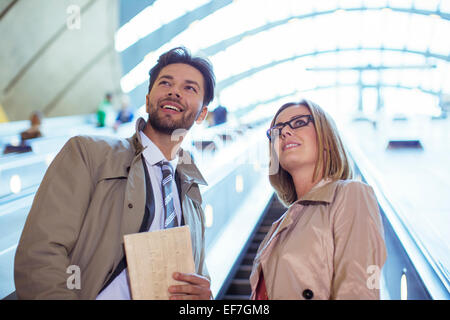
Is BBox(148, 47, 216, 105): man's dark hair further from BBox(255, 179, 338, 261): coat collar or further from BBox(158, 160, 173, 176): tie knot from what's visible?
BBox(255, 179, 338, 261): coat collar

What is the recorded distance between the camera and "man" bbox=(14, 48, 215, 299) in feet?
5.57

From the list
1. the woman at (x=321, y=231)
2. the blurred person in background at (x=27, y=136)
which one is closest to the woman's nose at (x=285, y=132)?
the woman at (x=321, y=231)

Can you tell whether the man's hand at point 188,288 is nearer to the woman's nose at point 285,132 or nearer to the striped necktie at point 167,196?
the striped necktie at point 167,196

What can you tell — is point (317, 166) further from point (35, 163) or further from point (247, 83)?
point (247, 83)

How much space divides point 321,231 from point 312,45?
39432mm

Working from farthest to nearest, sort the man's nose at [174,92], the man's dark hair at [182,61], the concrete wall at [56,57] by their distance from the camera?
the concrete wall at [56,57] < the man's dark hair at [182,61] < the man's nose at [174,92]

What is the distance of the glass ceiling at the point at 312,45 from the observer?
21.1 metres

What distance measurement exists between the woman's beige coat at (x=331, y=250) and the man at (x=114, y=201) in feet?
1.29


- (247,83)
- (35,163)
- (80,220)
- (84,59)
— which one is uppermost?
(247,83)

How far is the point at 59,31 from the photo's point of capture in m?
13.8

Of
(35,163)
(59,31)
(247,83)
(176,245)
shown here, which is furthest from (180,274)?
(247,83)

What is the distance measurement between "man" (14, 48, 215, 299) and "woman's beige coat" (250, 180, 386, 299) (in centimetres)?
39

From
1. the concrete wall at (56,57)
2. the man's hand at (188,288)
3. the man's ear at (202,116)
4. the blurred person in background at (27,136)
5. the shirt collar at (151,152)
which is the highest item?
the concrete wall at (56,57)
